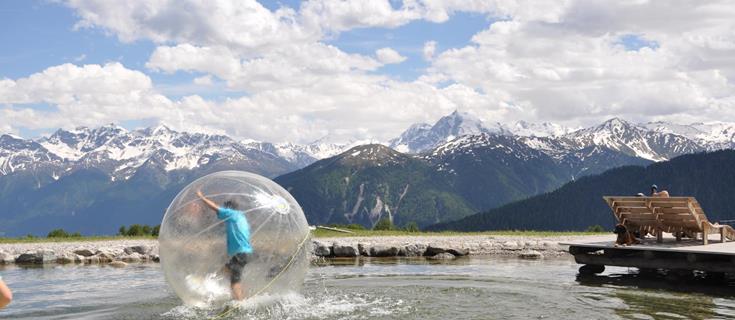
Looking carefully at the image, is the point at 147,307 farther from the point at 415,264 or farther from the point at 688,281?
the point at 688,281

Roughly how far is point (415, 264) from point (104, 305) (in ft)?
43.5

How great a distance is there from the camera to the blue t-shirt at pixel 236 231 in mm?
14938

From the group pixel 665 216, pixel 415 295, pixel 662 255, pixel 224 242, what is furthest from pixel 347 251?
pixel 224 242

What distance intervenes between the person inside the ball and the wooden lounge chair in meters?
14.9

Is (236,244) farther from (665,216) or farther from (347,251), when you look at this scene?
(347,251)

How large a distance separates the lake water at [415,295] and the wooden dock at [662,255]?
545mm

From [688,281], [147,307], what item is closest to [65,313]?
[147,307]

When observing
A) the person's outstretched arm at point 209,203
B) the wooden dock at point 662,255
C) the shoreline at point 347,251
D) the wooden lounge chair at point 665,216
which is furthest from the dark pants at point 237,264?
the shoreline at point 347,251

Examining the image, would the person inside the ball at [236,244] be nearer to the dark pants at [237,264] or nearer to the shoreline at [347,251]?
the dark pants at [237,264]

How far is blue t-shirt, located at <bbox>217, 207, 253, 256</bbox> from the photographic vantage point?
14.9 metres

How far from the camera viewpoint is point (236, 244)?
1494 cm

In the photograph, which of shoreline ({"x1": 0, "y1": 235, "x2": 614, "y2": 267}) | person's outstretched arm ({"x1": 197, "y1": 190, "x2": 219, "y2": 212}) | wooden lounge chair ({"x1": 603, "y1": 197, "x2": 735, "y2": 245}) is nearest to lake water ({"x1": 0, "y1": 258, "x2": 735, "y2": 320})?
wooden lounge chair ({"x1": 603, "y1": 197, "x2": 735, "y2": 245})

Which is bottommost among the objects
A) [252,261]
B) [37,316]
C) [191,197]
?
[37,316]

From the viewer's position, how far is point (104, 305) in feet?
61.5
